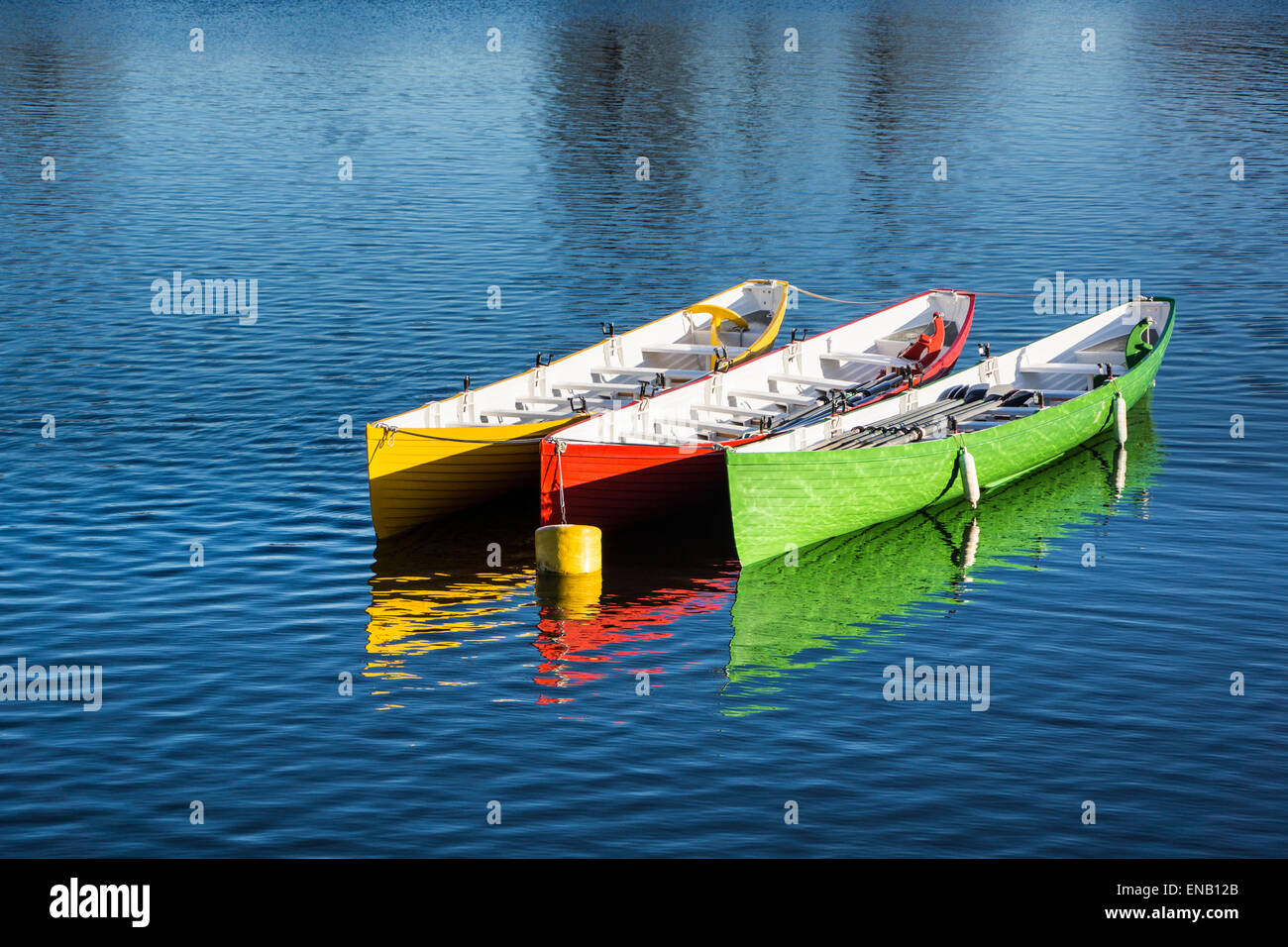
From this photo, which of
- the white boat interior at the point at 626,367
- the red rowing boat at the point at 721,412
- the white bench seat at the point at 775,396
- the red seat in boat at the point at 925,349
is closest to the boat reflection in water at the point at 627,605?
the red rowing boat at the point at 721,412

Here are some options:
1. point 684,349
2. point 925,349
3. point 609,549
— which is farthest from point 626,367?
point 609,549

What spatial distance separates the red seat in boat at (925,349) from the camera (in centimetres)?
3519

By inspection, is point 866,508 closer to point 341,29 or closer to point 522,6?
point 341,29

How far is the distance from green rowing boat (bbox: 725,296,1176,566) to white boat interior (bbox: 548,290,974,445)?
1.28 metres

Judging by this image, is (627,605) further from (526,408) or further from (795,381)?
(795,381)

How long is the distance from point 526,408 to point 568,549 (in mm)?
6502

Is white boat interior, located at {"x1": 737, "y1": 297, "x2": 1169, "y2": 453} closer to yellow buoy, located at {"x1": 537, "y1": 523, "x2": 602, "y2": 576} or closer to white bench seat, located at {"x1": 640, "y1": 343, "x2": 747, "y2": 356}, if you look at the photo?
yellow buoy, located at {"x1": 537, "y1": 523, "x2": 602, "y2": 576}

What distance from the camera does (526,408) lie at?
32.2 metres

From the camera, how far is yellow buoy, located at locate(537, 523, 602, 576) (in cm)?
2620

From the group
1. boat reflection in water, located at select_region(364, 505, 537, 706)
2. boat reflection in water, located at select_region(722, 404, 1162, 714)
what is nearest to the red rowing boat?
boat reflection in water, located at select_region(364, 505, 537, 706)

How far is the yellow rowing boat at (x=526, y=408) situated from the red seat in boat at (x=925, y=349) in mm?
3156

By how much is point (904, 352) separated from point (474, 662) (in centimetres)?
1569

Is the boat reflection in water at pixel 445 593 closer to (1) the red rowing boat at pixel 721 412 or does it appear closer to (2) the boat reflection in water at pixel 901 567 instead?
(1) the red rowing boat at pixel 721 412
